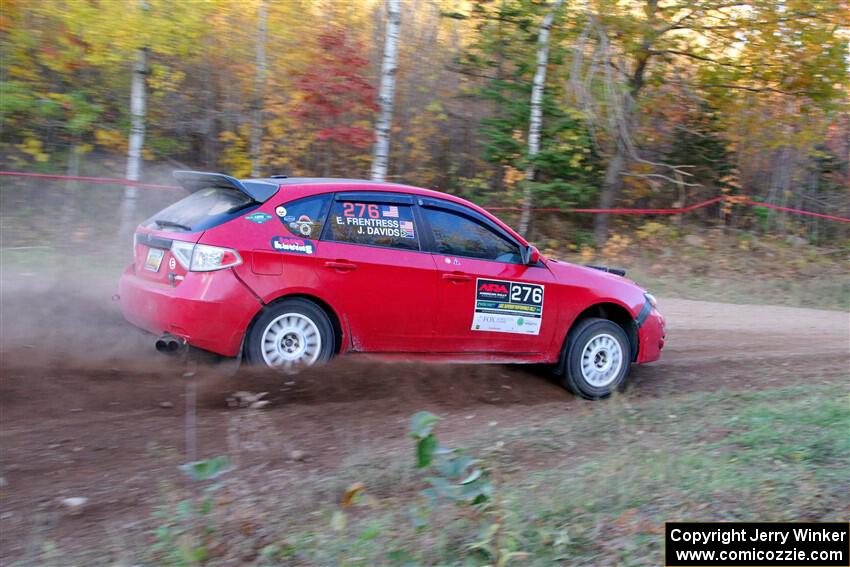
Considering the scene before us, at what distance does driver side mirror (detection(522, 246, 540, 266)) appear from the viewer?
7090 mm

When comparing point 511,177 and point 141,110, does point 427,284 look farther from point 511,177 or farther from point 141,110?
point 511,177

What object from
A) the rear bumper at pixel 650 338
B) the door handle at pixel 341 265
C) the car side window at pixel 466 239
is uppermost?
the car side window at pixel 466 239

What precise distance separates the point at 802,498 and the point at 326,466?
9.01ft

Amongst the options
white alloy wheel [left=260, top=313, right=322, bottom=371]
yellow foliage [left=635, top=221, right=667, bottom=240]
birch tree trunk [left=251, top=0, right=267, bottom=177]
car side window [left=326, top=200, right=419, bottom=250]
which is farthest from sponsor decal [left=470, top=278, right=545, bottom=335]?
yellow foliage [left=635, top=221, right=667, bottom=240]

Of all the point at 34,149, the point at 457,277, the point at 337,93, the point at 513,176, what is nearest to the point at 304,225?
the point at 457,277

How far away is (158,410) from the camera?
5.62 metres

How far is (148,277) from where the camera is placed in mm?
6445

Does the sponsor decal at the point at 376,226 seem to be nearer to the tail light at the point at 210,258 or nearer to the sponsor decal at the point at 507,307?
the sponsor decal at the point at 507,307

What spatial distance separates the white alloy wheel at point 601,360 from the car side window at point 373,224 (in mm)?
1966

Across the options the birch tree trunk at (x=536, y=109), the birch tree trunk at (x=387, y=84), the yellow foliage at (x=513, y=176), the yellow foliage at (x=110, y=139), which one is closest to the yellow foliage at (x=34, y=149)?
the yellow foliage at (x=110, y=139)

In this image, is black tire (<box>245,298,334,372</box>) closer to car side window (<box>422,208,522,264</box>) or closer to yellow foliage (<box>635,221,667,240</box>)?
car side window (<box>422,208,522,264</box>)

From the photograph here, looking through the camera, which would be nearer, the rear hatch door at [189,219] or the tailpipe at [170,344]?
the tailpipe at [170,344]

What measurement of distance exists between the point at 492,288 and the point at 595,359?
130cm

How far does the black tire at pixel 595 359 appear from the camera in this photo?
23.9 ft
